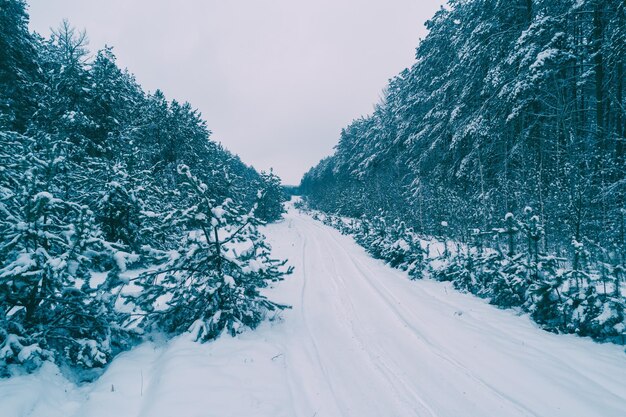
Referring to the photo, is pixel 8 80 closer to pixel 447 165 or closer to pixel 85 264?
pixel 85 264

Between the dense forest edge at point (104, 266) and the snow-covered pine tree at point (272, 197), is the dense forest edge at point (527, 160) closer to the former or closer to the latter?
the dense forest edge at point (104, 266)

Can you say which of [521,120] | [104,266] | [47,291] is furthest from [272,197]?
[47,291]

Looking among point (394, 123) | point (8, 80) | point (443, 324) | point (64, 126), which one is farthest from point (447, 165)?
point (8, 80)

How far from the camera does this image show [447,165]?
814 inches

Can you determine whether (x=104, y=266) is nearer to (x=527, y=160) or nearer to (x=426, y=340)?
(x=426, y=340)

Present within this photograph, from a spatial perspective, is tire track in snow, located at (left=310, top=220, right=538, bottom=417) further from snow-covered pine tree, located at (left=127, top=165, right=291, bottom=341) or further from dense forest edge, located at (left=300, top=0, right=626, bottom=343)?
Result: snow-covered pine tree, located at (left=127, top=165, right=291, bottom=341)

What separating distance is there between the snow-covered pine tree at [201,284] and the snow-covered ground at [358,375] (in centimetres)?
43

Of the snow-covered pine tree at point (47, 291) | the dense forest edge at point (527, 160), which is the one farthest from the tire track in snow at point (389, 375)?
the snow-covered pine tree at point (47, 291)

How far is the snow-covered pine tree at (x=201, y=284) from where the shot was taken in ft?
16.9

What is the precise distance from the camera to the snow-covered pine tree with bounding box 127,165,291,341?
16.9ft

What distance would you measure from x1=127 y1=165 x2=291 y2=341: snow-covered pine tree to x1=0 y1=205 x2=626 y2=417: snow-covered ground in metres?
0.43

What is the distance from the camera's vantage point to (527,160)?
12648mm

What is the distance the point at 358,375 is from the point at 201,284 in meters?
3.44

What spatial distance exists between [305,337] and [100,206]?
7.96 m
